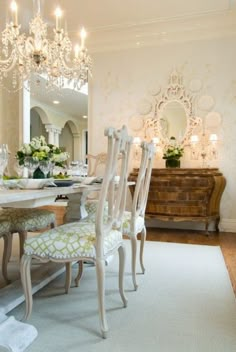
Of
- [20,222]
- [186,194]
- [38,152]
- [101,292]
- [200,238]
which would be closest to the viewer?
[101,292]

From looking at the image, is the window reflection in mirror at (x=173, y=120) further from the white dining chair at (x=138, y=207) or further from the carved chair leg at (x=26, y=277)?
the carved chair leg at (x=26, y=277)

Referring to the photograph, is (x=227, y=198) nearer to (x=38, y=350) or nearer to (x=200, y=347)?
(x=200, y=347)

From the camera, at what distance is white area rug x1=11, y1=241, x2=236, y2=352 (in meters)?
1.50

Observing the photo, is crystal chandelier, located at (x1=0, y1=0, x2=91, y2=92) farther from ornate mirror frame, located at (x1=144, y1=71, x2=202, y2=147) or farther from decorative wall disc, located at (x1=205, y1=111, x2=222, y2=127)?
decorative wall disc, located at (x1=205, y1=111, x2=222, y2=127)

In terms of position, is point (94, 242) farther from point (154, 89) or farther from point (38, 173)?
point (154, 89)

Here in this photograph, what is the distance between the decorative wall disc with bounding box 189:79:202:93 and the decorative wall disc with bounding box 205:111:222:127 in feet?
1.35

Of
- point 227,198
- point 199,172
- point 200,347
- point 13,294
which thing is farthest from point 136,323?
point 227,198

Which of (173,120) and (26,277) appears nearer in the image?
(26,277)

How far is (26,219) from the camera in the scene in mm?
2385

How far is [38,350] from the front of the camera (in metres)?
1.43

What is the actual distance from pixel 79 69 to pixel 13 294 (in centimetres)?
269

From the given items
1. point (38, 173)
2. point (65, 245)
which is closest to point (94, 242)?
point (65, 245)

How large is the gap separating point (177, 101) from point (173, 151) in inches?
30.9

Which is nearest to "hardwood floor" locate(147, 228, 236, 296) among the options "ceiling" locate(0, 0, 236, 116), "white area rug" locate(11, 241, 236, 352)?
"white area rug" locate(11, 241, 236, 352)
